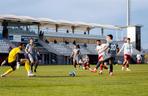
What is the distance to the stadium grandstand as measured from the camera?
3130 inches

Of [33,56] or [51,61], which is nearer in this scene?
[33,56]

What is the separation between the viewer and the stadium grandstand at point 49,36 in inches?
3130

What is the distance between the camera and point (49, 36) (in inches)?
3506

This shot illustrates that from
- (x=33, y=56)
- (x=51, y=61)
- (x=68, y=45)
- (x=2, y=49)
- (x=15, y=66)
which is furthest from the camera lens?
(x=68, y=45)

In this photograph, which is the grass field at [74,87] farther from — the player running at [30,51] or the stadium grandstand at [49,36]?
the stadium grandstand at [49,36]

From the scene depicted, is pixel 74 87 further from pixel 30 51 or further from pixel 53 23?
pixel 53 23

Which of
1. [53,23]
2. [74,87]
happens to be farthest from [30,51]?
[53,23]

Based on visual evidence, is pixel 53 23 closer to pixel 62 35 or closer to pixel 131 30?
pixel 62 35

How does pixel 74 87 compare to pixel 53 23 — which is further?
pixel 53 23

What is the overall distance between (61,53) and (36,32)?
6.33 m

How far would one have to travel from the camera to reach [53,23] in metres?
87.9

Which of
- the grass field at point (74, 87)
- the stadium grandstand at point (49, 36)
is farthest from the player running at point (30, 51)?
the stadium grandstand at point (49, 36)

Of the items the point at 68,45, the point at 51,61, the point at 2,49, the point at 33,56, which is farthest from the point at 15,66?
the point at 68,45

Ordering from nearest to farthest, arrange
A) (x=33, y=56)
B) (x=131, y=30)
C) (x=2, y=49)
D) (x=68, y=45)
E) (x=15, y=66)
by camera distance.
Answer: (x=15, y=66) → (x=33, y=56) → (x=2, y=49) → (x=68, y=45) → (x=131, y=30)
